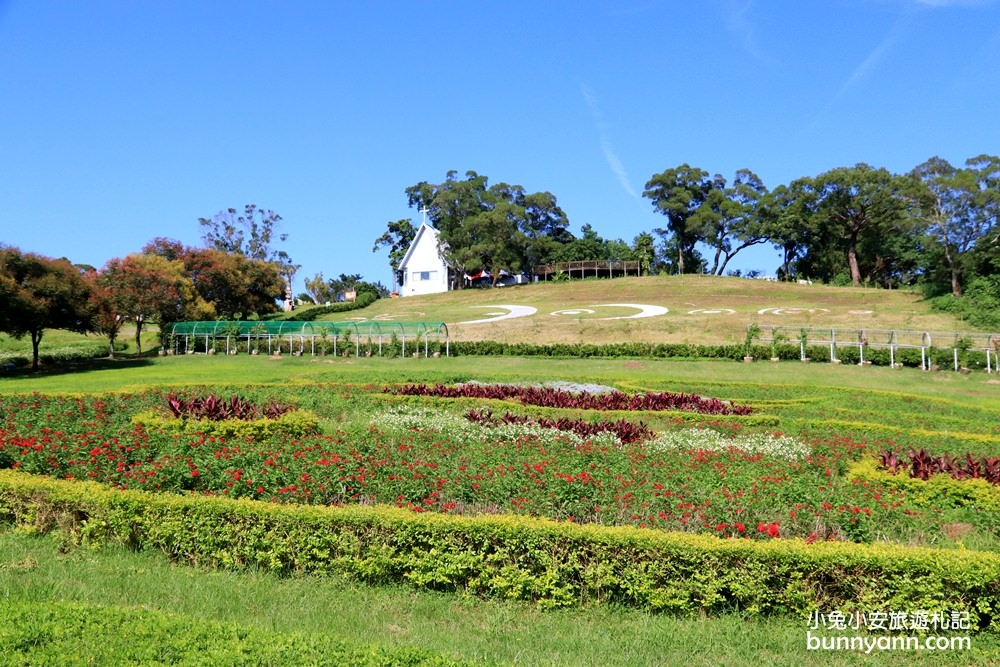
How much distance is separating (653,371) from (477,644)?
21.8m

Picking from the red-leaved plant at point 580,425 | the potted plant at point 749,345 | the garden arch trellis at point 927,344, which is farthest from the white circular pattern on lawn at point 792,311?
the red-leaved plant at point 580,425

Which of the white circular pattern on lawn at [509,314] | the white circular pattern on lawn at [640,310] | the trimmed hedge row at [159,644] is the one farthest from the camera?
the white circular pattern on lawn at [509,314]

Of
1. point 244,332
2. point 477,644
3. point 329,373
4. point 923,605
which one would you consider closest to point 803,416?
point 923,605

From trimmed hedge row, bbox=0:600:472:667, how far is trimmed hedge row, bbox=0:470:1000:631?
1530 millimetres

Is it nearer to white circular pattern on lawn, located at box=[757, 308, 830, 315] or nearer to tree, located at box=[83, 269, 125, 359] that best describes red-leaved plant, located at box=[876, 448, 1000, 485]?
tree, located at box=[83, 269, 125, 359]

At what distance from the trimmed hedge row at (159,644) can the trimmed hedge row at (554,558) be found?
1530mm

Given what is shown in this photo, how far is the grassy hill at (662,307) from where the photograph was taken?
36.0m

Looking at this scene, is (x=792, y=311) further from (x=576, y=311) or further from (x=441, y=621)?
(x=441, y=621)

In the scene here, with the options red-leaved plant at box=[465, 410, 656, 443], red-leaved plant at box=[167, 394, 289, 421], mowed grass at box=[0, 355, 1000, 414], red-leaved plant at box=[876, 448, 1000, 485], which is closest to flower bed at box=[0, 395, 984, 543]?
red-leaved plant at box=[876, 448, 1000, 485]

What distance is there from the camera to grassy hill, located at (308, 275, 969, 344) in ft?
118

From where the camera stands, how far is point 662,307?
47469mm

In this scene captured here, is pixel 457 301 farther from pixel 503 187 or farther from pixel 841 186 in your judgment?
pixel 841 186

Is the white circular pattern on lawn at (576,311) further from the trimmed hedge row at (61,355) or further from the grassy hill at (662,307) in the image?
the trimmed hedge row at (61,355)

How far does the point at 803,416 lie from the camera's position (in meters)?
13.8
